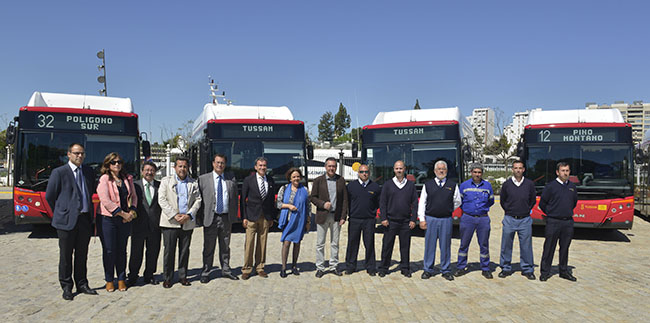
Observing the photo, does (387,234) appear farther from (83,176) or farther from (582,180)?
(582,180)

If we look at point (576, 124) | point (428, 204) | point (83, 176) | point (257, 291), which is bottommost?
point (257, 291)

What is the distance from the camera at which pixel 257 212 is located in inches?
298

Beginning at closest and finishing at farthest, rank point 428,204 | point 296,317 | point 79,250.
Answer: point 296,317 → point 79,250 → point 428,204

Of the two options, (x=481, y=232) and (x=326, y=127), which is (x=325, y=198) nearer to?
(x=481, y=232)

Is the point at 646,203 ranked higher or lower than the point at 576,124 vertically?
lower

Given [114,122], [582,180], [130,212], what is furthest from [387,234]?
[114,122]

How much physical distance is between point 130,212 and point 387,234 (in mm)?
3898

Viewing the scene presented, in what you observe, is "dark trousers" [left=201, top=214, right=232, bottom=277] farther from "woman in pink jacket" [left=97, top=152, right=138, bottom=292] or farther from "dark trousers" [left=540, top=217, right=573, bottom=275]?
"dark trousers" [left=540, top=217, right=573, bottom=275]

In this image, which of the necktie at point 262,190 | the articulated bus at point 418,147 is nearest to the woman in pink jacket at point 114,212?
the necktie at point 262,190

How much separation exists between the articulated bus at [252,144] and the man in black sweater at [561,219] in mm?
6312

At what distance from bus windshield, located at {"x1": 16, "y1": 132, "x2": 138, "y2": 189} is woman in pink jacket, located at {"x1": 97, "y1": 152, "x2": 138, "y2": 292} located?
189 inches

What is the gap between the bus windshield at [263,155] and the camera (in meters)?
12.2

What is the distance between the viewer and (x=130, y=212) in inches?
258

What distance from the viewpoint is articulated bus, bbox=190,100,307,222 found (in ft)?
40.1
